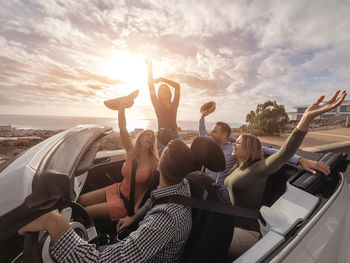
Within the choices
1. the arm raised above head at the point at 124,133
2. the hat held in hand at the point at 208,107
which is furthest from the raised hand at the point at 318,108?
the arm raised above head at the point at 124,133

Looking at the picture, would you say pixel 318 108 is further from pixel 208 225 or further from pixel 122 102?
pixel 122 102

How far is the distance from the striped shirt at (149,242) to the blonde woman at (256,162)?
2.41 feet

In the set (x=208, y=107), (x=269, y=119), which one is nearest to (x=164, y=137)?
(x=208, y=107)

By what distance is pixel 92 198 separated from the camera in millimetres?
2209

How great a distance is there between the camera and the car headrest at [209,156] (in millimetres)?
1459

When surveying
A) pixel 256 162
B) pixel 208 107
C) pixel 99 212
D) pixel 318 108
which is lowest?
pixel 99 212

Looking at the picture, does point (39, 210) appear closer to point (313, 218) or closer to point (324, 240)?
point (313, 218)

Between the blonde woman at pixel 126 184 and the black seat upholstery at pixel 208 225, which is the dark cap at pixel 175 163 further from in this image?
the blonde woman at pixel 126 184

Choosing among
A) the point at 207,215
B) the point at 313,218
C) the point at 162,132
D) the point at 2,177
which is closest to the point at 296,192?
the point at 313,218

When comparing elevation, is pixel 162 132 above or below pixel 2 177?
above

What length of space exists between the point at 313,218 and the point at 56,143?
1.90 metres

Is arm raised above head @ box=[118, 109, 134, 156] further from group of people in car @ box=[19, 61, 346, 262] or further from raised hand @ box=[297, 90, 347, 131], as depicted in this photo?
raised hand @ box=[297, 90, 347, 131]

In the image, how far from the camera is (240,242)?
1629mm

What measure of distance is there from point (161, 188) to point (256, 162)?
3.87 ft
